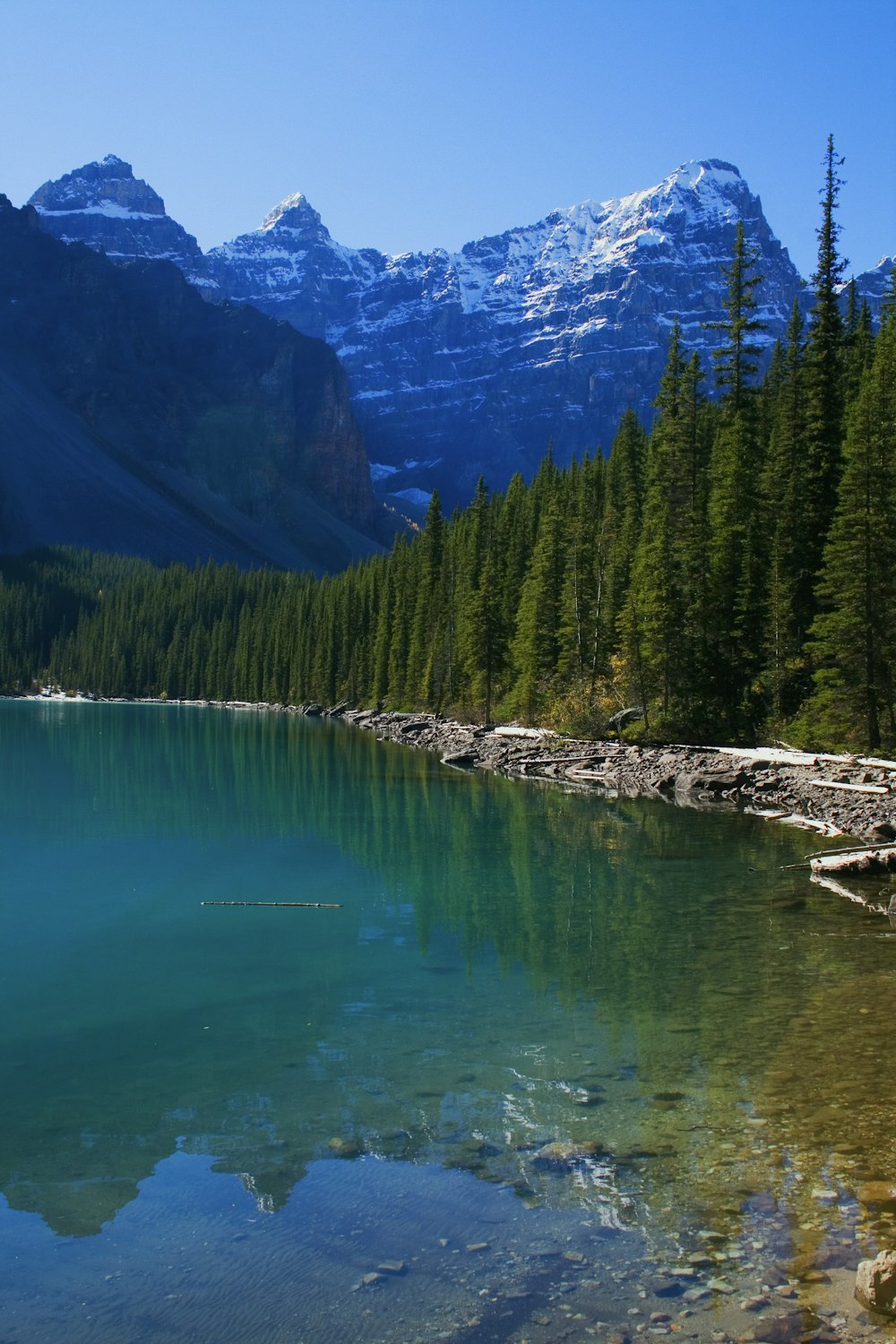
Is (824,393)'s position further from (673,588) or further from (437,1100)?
(437,1100)

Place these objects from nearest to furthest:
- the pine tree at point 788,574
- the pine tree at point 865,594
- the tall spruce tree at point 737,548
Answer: the pine tree at point 865,594, the pine tree at point 788,574, the tall spruce tree at point 737,548

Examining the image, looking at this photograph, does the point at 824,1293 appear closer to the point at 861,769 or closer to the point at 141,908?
the point at 141,908

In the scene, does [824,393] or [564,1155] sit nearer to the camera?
[564,1155]

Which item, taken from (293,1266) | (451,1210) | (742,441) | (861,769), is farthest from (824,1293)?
(742,441)

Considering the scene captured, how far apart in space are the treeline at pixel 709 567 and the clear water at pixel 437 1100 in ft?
55.5

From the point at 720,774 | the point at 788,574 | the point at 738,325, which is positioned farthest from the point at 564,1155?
the point at 738,325

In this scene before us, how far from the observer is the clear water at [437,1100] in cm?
797

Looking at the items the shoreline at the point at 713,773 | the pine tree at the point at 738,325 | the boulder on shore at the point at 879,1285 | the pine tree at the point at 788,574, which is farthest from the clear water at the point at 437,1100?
the pine tree at the point at 738,325

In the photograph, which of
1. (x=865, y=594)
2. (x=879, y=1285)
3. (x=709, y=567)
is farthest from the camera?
(x=709, y=567)

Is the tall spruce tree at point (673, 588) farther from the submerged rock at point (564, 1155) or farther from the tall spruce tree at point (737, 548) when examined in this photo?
the submerged rock at point (564, 1155)

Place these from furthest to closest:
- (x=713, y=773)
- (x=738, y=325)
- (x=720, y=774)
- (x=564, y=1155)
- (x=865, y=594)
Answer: (x=738, y=325)
(x=713, y=773)
(x=720, y=774)
(x=865, y=594)
(x=564, y=1155)

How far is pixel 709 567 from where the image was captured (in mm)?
49406

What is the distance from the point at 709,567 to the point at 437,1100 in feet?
133

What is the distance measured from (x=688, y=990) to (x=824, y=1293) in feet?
25.8
